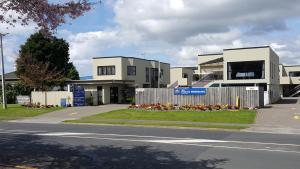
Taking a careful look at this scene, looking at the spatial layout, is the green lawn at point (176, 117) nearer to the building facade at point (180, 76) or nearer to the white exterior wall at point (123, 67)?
the white exterior wall at point (123, 67)

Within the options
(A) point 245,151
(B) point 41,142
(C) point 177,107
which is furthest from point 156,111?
(A) point 245,151

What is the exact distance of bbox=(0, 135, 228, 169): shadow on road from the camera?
10.8 meters

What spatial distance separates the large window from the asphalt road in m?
34.2

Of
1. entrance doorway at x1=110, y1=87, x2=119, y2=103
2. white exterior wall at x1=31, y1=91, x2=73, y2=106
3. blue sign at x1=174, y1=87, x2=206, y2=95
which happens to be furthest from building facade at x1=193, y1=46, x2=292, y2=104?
white exterior wall at x1=31, y1=91, x2=73, y2=106

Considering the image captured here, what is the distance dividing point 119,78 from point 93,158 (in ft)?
139

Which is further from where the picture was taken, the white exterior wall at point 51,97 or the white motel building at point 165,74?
the white motel building at point 165,74

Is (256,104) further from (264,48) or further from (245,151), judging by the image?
(245,151)

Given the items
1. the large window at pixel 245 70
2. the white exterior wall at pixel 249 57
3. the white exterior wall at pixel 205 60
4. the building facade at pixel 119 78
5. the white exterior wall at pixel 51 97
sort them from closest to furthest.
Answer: the white exterior wall at pixel 51 97
the white exterior wall at pixel 249 57
the building facade at pixel 119 78
the large window at pixel 245 70
the white exterior wall at pixel 205 60

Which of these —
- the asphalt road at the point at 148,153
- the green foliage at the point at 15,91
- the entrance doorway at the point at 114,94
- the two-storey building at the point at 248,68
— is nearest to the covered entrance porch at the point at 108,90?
the entrance doorway at the point at 114,94

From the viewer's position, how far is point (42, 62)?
180 feet

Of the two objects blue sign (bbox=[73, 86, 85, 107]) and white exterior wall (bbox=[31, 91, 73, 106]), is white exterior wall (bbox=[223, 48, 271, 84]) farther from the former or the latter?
white exterior wall (bbox=[31, 91, 73, 106])

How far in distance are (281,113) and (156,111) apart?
9262mm

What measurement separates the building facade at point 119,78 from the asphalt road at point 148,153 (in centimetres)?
3016

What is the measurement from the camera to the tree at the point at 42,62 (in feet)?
150
